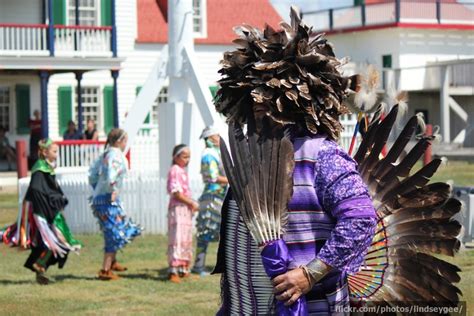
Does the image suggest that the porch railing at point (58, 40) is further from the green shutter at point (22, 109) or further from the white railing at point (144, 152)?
the white railing at point (144, 152)

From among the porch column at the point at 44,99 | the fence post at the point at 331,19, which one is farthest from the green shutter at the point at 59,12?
the fence post at the point at 331,19

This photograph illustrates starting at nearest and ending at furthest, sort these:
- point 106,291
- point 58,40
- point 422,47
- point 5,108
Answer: point 106,291, point 58,40, point 5,108, point 422,47

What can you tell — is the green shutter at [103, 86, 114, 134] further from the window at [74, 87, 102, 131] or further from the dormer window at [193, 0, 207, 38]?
the dormer window at [193, 0, 207, 38]

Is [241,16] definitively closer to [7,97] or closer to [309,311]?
[7,97]

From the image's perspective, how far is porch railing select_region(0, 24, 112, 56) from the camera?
28.8 metres

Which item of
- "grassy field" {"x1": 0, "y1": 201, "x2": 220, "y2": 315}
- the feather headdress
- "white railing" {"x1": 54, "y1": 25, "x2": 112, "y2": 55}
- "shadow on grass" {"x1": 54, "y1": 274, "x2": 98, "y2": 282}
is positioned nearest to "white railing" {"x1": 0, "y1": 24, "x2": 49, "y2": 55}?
"white railing" {"x1": 54, "y1": 25, "x2": 112, "y2": 55}

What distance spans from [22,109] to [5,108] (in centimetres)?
63

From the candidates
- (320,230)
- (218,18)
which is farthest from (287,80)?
(218,18)

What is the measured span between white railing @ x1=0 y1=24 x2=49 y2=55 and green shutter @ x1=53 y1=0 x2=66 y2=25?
3.57 meters

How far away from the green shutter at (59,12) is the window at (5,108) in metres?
2.65

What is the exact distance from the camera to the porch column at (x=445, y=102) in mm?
34750

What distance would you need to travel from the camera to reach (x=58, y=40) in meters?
29.3

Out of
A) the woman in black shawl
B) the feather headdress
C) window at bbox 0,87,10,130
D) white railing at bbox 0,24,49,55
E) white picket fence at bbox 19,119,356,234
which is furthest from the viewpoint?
window at bbox 0,87,10,130

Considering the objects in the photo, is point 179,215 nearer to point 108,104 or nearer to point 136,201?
point 136,201
